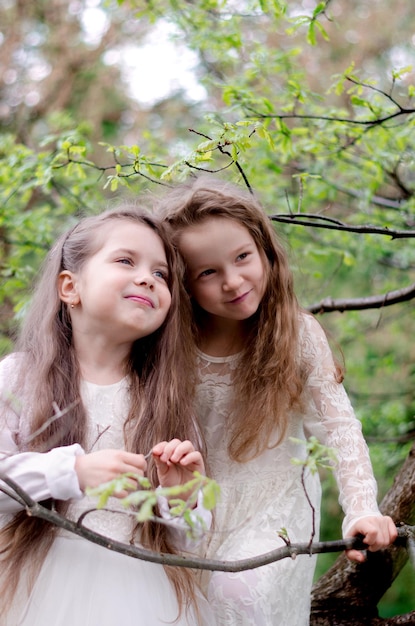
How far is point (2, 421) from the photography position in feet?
5.46

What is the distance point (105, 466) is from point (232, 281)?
66 cm

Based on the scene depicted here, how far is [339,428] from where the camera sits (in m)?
1.83

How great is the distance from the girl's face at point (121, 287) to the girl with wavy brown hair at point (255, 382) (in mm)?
163

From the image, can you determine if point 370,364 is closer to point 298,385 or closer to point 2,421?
point 298,385

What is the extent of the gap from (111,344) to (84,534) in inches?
30.1

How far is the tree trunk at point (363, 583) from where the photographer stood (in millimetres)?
1826

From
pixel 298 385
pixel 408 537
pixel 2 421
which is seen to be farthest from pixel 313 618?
pixel 2 421

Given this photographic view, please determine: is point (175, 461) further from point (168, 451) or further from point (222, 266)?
point (222, 266)

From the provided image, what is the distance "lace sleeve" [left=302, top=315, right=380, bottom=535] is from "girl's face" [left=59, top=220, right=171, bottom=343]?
0.47 metres

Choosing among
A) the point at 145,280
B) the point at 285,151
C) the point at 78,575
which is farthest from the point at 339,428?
the point at 285,151

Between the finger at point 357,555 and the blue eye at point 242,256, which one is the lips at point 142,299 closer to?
the blue eye at point 242,256

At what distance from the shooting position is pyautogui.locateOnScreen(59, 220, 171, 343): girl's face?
5.59 ft

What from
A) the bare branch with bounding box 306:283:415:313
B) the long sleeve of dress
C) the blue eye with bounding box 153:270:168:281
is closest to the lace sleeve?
the bare branch with bounding box 306:283:415:313

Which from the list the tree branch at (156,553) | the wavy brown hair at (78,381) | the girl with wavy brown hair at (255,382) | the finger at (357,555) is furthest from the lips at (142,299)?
the finger at (357,555)
